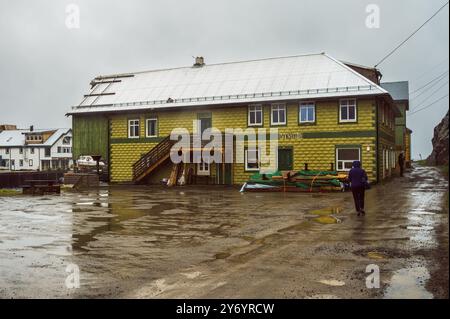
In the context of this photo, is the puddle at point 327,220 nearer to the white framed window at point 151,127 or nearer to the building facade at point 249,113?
the building facade at point 249,113

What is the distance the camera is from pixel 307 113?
28.8 m

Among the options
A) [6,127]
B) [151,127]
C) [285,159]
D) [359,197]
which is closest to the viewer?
[359,197]

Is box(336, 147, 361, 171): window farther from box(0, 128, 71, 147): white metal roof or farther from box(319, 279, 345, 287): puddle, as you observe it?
box(0, 128, 71, 147): white metal roof

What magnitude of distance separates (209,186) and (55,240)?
1962 cm

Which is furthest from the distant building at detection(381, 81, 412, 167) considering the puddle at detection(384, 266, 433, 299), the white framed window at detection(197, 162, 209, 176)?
the puddle at detection(384, 266, 433, 299)

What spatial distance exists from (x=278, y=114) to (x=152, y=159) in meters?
9.41

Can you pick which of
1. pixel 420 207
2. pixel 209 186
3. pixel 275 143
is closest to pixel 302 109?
pixel 275 143

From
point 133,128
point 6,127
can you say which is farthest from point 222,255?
point 6,127

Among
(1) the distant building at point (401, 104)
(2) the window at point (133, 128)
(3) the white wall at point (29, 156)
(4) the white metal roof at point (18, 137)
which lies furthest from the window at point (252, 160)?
(4) the white metal roof at point (18, 137)

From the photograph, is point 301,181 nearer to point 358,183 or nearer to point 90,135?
point 358,183

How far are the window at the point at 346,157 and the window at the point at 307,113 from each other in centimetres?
264

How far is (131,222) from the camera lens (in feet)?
43.8

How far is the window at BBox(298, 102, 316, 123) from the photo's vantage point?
28.6 metres
